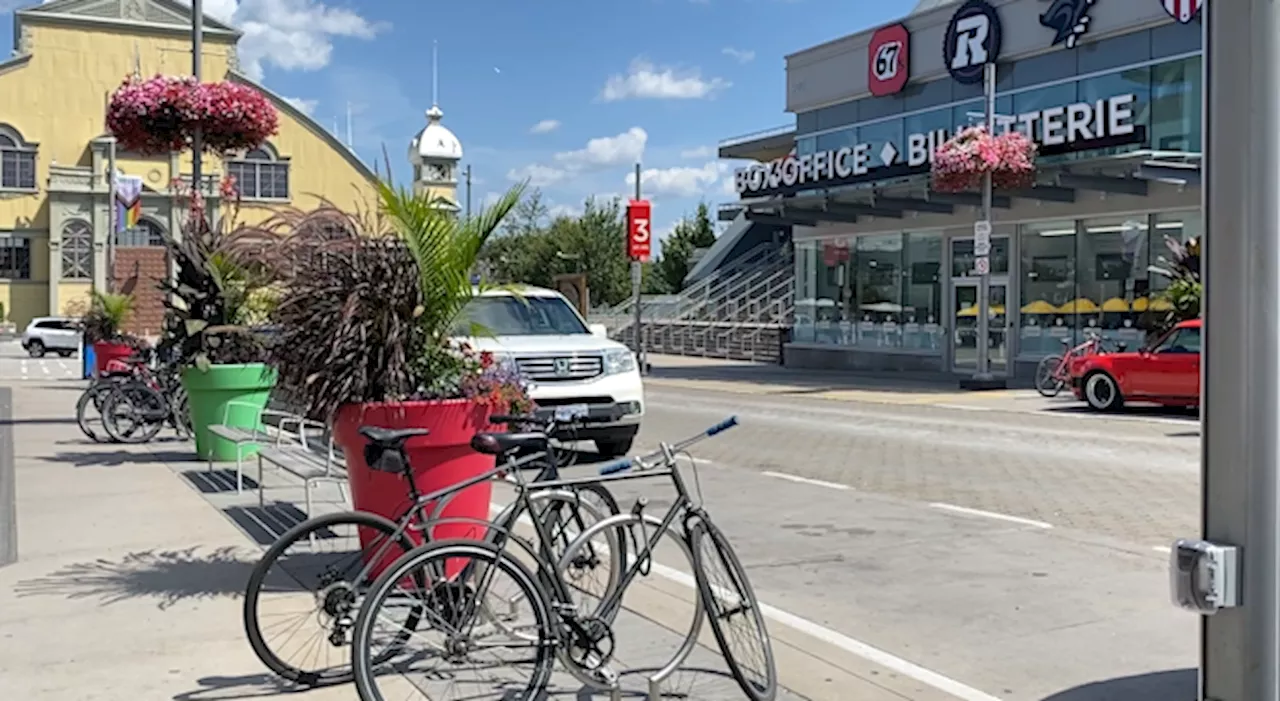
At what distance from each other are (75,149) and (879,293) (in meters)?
47.8

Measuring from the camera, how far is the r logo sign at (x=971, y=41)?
96.6ft

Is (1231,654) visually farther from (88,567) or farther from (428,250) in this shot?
(88,567)

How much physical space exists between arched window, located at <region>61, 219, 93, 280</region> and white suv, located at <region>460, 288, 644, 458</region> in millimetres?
54937

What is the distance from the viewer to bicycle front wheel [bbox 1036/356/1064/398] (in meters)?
22.2

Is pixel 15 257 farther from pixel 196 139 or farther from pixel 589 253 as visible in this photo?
pixel 196 139

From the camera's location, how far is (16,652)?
18.0 ft

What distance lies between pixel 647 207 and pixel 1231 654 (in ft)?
106

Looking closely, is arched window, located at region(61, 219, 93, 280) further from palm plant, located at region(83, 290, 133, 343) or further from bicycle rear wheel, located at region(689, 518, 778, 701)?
A: bicycle rear wheel, located at region(689, 518, 778, 701)

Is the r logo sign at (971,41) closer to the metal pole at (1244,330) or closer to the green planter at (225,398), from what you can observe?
the green planter at (225,398)

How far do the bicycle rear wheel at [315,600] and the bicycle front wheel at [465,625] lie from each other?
0.37 ft

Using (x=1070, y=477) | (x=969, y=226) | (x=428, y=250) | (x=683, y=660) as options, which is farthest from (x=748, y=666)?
(x=969, y=226)

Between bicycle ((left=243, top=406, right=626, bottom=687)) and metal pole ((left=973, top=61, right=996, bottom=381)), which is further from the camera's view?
metal pole ((left=973, top=61, right=996, bottom=381))

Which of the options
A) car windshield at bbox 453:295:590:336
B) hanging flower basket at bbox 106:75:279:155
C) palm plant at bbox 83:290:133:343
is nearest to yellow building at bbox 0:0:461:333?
palm plant at bbox 83:290:133:343

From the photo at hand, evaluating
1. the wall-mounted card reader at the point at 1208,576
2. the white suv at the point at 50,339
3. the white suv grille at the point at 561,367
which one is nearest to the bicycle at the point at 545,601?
the wall-mounted card reader at the point at 1208,576
